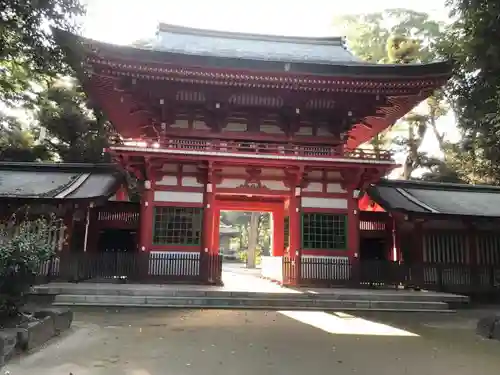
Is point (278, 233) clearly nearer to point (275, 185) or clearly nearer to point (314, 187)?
point (275, 185)

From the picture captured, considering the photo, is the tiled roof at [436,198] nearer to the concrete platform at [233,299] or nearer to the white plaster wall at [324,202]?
the white plaster wall at [324,202]

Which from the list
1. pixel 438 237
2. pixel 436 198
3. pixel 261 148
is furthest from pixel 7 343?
pixel 436 198

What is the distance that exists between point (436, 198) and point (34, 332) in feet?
51.7

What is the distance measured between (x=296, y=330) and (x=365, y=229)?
9389 mm

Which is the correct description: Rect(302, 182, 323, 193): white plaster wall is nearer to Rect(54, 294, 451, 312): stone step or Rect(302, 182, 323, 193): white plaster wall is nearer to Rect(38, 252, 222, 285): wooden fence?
Rect(38, 252, 222, 285): wooden fence

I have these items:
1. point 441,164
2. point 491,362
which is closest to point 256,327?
point 491,362

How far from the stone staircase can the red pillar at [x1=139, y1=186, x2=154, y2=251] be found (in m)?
2.51

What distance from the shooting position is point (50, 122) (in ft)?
79.7

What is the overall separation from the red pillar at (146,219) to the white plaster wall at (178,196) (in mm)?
284

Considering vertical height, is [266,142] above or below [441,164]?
below

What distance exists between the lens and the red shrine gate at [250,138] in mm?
14148

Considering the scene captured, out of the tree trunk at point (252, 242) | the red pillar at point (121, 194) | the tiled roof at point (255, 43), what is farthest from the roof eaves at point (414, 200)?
the tree trunk at point (252, 242)

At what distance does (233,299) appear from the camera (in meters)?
11.8

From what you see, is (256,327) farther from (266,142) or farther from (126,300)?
(266,142)
